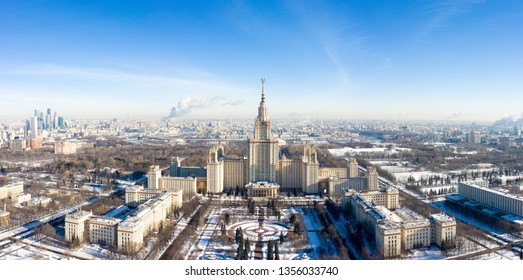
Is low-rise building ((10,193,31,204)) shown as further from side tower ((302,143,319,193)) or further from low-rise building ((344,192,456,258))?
low-rise building ((344,192,456,258))

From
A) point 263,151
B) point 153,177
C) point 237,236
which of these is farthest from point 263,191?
point 237,236

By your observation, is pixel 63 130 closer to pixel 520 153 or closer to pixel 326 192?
pixel 326 192

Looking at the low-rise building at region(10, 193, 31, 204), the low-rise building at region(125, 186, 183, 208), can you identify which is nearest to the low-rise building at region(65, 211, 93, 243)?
the low-rise building at region(125, 186, 183, 208)

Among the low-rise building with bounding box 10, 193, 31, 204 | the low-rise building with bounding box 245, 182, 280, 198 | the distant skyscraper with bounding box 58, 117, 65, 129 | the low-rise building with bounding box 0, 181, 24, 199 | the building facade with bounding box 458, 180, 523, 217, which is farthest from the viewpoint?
the distant skyscraper with bounding box 58, 117, 65, 129

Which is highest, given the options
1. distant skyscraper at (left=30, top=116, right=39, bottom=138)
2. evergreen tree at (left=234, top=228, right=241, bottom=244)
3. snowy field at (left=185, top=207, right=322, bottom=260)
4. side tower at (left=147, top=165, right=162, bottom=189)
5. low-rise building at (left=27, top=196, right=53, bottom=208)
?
distant skyscraper at (left=30, top=116, right=39, bottom=138)

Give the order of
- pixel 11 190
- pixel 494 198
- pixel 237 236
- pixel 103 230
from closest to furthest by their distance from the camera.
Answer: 1. pixel 103 230
2. pixel 237 236
3. pixel 494 198
4. pixel 11 190

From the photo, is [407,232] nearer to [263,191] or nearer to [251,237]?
[251,237]

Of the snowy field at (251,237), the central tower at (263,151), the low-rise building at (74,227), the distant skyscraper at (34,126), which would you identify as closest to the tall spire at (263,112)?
the central tower at (263,151)

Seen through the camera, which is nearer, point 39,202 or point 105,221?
point 105,221

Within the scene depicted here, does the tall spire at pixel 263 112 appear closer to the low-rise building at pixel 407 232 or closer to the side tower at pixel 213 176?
the side tower at pixel 213 176
